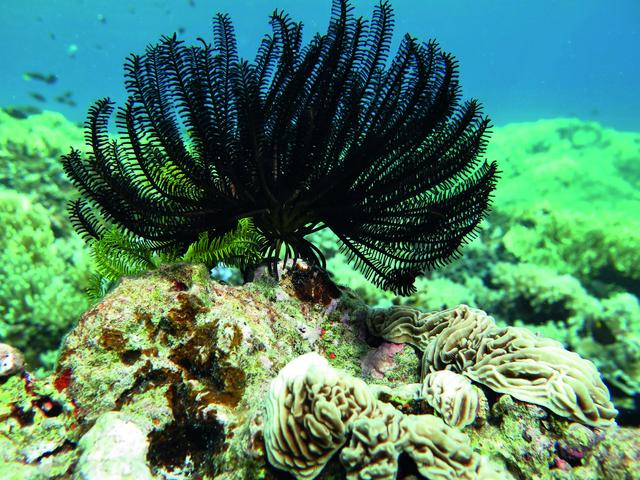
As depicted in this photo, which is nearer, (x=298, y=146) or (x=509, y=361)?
(x=509, y=361)

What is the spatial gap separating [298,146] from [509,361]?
2.24m

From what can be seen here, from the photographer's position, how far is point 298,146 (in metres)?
3.07

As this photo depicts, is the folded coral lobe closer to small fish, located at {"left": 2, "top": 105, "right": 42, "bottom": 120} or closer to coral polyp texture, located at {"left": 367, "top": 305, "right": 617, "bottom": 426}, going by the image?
coral polyp texture, located at {"left": 367, "top": 305, "right": 617, "bottom": 426}

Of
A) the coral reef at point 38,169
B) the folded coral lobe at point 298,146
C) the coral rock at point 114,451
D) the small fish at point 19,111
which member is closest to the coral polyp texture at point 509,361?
the folded coral lobe at point 298,146

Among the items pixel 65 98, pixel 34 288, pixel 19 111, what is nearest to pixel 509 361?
pixel 34 288

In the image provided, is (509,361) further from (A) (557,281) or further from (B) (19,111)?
(B) (19,111)

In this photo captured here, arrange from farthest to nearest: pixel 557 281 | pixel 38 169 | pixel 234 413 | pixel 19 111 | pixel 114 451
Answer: pixel 19 111
pixel 38 169
pixel 557 281
pixel 234 413
pixel 114 451

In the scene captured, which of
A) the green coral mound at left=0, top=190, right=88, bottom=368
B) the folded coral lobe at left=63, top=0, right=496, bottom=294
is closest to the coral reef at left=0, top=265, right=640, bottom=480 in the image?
the folded coral lobe at left=63, top=0, right=496, bottom=294

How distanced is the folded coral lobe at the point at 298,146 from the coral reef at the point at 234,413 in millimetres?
763

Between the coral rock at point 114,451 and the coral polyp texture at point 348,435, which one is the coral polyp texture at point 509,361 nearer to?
the coral polyp texture at point 348,435

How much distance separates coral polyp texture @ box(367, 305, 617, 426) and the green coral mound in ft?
17.4

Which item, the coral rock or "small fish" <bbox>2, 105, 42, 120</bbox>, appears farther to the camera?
"small fish" <bbox>2, 105, 42, 120</bbox>

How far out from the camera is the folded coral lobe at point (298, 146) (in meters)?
2.88

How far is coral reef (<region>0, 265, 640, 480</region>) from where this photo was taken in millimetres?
1944
